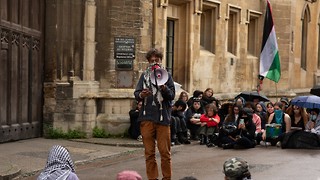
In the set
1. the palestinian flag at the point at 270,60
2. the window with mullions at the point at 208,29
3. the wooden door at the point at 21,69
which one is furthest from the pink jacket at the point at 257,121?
the window with mullions at the point at 208,29

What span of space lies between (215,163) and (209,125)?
132 inches

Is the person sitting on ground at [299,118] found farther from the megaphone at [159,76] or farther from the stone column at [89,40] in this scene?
the megaphone at [159,76]

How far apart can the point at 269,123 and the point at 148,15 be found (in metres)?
3.80

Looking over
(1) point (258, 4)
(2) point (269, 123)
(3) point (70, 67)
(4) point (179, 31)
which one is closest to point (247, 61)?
(1) point (258, 4)

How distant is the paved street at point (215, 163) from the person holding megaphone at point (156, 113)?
4.56 feet

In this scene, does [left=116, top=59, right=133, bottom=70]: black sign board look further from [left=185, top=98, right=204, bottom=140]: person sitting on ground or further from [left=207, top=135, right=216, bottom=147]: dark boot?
[left=207, top=135, right=216, bottom=147]: dark boot

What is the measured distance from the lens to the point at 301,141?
45.6 ft

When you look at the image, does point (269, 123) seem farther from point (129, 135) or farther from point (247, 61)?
point (247, 61)

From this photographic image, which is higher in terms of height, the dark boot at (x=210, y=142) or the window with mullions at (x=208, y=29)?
the window with mullions at (x=208, y=29)

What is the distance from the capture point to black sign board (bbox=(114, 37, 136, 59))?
14.8 metres

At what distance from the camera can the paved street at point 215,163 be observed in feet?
33.6

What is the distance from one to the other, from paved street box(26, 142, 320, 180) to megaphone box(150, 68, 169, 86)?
6.51 feet

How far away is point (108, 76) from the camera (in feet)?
48.7

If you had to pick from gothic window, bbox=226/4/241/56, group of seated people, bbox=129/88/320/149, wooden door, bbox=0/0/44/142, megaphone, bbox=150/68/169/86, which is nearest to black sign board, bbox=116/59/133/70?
group of seated people, bbox=129/88/320/149
